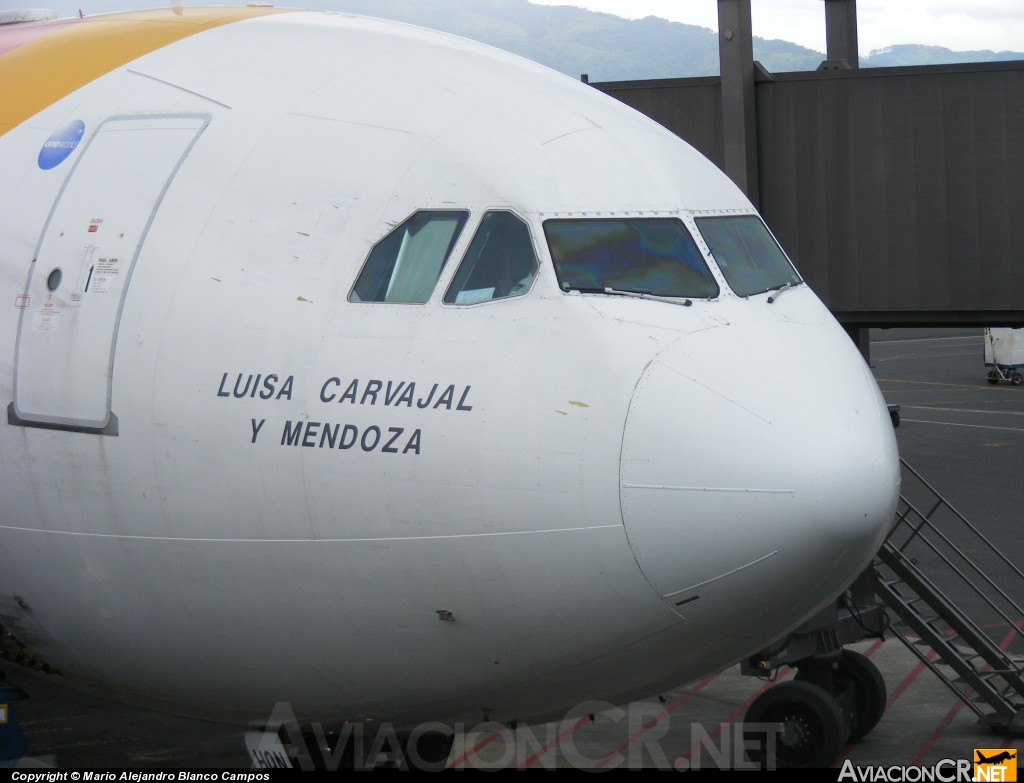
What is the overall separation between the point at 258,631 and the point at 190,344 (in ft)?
5.55

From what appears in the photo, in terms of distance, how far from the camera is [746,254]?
8469 mm

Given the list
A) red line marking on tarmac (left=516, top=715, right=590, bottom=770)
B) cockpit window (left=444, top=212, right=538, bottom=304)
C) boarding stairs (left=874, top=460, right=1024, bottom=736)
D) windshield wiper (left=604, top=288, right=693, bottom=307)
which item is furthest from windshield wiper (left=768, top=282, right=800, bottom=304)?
red line marking on tarmac (left=516, top=715, right=590, bottom=770)

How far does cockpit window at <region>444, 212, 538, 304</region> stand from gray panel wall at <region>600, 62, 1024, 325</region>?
12270mm

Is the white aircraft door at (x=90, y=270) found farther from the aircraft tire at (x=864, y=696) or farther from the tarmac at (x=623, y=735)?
the aircraft tire at (x=864, y=696)

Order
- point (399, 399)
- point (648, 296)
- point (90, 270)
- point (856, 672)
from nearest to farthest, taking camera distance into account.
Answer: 1. point (399, 399)
2. point (648, 296)
3. point (90, 270)
4. point (856, 672)

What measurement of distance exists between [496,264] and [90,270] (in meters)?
2.55

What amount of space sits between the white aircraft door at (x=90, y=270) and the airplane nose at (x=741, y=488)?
128 inches

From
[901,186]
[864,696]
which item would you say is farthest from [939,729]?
[901,186]

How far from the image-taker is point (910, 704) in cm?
1656

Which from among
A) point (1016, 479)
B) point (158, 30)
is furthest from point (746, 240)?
point (1016, 479)

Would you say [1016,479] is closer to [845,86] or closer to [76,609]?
[845,86]

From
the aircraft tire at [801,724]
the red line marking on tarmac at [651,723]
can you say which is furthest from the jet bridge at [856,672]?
the red line marking on tarmac at [651,723]

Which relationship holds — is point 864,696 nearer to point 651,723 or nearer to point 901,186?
point 651,723

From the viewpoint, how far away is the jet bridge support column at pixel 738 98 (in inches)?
760
